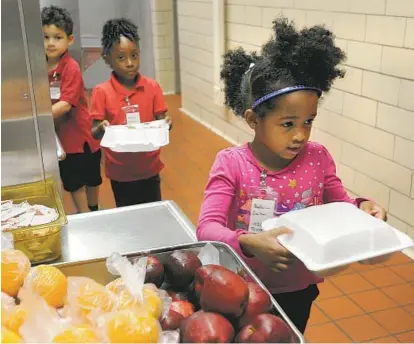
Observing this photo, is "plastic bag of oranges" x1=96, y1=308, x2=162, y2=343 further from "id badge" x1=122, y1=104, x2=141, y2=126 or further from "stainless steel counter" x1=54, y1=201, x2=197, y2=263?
"id badge" x1=122, y1=104, x2=141, y2=126

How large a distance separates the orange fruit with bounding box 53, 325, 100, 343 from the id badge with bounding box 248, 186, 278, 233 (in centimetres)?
64

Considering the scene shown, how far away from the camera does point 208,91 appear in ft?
17.8

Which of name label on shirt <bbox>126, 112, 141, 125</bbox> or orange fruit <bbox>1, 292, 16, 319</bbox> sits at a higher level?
orange fruit <bbox>1, 292, 16, 319</bbox>

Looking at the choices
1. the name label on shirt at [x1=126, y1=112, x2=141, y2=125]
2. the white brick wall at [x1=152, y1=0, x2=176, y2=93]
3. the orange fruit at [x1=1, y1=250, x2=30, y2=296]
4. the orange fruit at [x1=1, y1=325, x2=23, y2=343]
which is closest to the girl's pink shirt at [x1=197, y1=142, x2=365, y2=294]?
the orange fruit at [x1=1, y1=250, x2=30, y2=296]

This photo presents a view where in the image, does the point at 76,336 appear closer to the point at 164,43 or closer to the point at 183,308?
the point at 183,308

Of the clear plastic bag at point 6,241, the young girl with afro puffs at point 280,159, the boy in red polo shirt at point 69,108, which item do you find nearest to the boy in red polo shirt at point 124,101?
the boy in red polo shirt at point 69,108

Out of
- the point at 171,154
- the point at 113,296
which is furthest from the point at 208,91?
the point at 113,296

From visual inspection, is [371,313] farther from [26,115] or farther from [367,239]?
[26,115]

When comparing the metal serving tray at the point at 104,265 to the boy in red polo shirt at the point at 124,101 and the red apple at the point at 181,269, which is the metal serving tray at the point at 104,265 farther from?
the boy in red polo shirt at the point at 124,101

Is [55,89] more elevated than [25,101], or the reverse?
[25,101]

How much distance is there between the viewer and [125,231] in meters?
1.46

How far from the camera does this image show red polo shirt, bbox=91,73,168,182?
2602 millimetres

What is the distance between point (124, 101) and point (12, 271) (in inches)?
70.1

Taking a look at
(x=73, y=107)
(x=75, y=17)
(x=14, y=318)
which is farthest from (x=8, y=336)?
(x=75, y=17)
